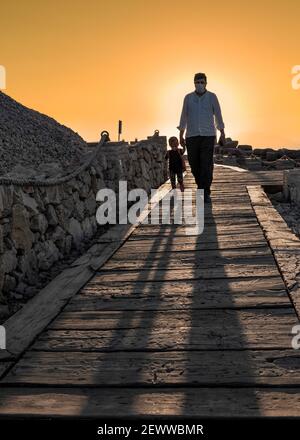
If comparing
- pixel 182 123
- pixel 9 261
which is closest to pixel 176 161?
pixel 182 123

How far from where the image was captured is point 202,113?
8.13 meters

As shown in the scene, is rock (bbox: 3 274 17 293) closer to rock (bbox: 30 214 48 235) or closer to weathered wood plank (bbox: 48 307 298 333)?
rock (bbox: 30 214 48 235)

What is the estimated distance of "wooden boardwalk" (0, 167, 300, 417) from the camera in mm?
2379

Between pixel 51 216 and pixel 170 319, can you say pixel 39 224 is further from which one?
pixel 170 319

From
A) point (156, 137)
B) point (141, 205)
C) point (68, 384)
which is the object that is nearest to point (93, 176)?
point (141, 205)

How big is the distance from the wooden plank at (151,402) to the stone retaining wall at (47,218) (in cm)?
183

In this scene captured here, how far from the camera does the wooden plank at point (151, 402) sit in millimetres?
2270

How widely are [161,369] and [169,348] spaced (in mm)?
269

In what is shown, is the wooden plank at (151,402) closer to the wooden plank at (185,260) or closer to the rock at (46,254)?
the wooden plank at (185,260)

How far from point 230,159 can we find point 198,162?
15.0m

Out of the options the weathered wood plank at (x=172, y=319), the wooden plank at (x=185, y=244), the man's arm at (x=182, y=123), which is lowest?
the weathered wood plank at (x=172, y=319)

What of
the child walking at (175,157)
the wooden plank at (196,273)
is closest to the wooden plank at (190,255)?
the wooden plank at (196,273)
